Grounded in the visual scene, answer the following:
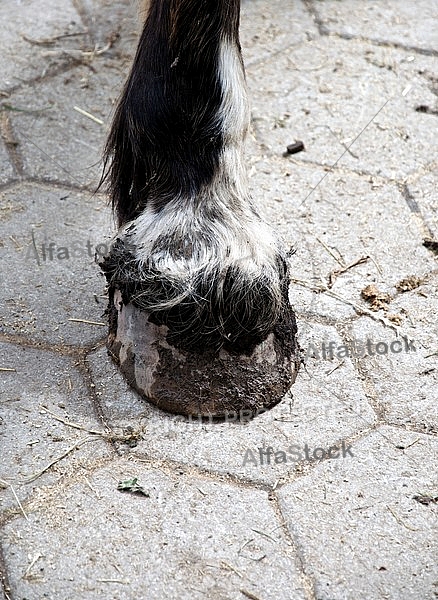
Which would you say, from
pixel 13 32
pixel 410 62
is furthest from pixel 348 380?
pixel 13 32

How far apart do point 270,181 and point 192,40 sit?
3.64 feet

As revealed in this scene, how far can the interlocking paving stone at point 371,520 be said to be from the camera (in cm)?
195

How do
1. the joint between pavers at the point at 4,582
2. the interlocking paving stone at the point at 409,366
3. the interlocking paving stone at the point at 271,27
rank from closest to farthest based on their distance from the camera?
the joint between pavers at the point at 4,582 < the interlocking paving stone at the point at 409,366 < the interlocking paving stone at the point at 271,27

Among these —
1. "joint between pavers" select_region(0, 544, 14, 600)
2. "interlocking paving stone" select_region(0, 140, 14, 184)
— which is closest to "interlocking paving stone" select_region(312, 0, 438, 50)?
"interlocking paving stone" select_region(0, 140, 14, 184)

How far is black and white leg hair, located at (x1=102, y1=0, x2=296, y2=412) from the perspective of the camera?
6.96 feet

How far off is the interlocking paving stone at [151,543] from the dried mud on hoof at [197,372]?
19 centimetres

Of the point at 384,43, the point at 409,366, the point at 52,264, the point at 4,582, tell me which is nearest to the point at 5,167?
the point at 52,264

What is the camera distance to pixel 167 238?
7.15 feet

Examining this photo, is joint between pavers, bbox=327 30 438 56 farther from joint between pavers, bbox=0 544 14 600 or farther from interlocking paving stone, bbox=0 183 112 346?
joint between pavers, bbox=0 544 14 600

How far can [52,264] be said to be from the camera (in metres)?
2.75

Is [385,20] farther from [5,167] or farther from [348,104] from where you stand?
[5,167]

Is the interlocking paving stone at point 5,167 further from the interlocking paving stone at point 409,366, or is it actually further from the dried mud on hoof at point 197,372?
the interlocking paving stone at point 409,366

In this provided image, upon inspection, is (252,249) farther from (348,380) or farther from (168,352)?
(348,380)

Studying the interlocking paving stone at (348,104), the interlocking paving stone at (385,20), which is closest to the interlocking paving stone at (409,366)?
the interlocking paving stone at (348,104)
